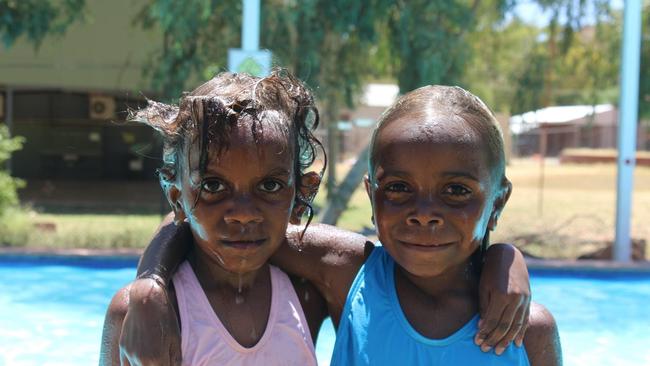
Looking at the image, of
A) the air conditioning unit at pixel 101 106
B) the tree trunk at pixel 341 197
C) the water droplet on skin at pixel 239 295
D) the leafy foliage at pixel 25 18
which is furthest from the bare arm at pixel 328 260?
the air conditioning unit at pixel 101 106

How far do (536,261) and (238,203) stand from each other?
7.25 meters

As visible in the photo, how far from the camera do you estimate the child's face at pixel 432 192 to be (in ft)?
4.66

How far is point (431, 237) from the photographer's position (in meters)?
1.43

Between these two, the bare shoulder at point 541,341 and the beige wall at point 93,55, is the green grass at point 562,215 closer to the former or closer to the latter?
the beige wall at point 93,55

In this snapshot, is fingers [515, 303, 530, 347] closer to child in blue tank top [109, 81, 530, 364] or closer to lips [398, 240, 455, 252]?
child in blue tank top [109, 81, 530, 364]

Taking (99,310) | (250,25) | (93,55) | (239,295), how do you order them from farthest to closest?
(93,55), (250,25), (99,310), (239,295)

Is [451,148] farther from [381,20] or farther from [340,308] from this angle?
[381,20]

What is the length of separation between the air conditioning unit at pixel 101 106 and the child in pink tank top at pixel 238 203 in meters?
17.4

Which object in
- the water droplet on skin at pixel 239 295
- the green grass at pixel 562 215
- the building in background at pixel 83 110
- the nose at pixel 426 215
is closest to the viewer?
the nose at pixel 426 215

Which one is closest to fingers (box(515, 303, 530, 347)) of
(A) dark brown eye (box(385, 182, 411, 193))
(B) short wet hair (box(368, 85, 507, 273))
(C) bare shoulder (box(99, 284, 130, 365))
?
(B) short wet hair (box(368, 85, 507, 273))

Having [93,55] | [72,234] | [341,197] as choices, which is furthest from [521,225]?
[93,55]

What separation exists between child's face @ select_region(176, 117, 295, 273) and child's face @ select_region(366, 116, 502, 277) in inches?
8.3

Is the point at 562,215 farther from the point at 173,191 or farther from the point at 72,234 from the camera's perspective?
the point at 173,191

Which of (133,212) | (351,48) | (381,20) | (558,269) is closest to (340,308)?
(558,269)
